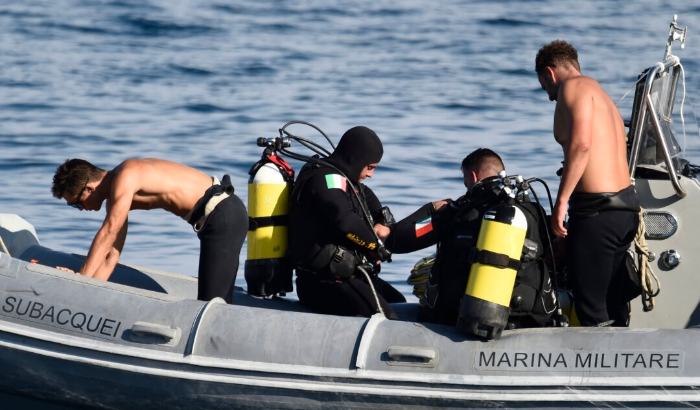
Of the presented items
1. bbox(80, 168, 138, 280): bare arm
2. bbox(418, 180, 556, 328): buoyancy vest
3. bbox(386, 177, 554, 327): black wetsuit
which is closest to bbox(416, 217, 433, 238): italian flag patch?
bbox(386, 177, 554, 327): black wetsuit

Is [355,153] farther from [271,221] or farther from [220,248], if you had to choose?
[220,248]

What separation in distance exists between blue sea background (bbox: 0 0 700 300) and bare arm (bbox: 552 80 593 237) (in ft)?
11.2

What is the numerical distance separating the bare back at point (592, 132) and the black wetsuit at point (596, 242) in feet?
0.19

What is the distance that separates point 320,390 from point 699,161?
6162mm

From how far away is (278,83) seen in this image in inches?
601

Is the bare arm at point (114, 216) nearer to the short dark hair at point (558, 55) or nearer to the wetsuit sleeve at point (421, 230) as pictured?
the wetsuit sleeve at point (421, 230)

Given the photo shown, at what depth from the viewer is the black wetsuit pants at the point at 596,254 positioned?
466cm

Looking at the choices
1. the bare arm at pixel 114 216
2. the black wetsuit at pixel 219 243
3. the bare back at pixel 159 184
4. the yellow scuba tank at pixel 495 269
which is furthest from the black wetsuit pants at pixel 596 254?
the bare arm at pixel 114 216

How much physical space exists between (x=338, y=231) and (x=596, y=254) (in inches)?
46.0

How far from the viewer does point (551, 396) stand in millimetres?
4508

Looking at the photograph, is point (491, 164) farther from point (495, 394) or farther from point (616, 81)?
point (616, 81)


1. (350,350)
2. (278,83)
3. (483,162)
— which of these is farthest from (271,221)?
(278,83)

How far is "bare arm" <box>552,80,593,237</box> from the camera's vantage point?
15.0 feet

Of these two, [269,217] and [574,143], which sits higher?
[574,143]
